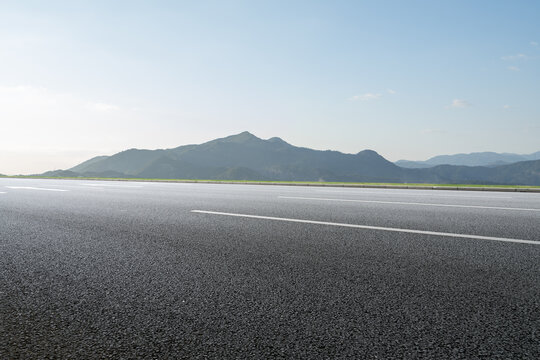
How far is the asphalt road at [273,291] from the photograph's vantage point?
2.06 metres

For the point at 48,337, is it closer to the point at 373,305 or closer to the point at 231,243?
the point at 373,305

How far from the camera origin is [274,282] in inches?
123

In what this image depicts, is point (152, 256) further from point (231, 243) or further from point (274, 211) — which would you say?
point (274, 211)

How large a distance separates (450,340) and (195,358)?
1.37 metres

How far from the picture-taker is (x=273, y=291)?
290 cm

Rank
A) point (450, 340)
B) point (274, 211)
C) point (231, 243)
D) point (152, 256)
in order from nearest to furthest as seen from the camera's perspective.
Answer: point (450, 340), point (152, 256), point (231, 243), point (274, 211)

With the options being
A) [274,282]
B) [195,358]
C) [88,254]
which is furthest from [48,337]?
[88,254]

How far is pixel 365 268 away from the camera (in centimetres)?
349

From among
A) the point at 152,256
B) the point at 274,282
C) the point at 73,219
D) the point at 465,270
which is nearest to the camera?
the point at 274,282

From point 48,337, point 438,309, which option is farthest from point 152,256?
point 438,309

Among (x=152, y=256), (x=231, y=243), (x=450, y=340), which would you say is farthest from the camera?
(x=231, y=243)

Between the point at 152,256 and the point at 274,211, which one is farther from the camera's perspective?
the point at 274,211

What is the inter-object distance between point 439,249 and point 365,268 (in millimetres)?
1246

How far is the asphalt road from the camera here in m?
2.06
